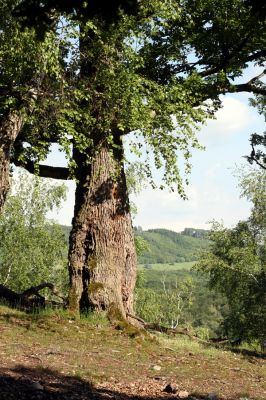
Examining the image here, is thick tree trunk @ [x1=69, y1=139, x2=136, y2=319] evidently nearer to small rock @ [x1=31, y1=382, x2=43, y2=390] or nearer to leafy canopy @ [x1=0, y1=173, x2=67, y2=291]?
small rock @ [x1=31, y1=382, x2=43, y2=390]

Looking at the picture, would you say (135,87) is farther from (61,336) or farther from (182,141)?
(61,336)

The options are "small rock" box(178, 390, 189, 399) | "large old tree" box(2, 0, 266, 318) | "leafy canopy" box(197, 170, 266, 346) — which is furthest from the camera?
"leafy canopy" box(197, 170, 266, 346)

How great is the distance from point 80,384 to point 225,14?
466 inches

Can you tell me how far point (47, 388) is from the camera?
269 inches

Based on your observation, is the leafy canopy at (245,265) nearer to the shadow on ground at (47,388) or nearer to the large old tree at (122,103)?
the large old tree at (122,103)

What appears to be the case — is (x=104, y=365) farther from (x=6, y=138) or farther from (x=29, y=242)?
(x=29, y=242)

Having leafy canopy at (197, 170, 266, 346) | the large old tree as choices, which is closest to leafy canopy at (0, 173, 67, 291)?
leafy canopy at (197, 170, 266, 346)

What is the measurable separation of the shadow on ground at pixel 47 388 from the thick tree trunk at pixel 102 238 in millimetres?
5424

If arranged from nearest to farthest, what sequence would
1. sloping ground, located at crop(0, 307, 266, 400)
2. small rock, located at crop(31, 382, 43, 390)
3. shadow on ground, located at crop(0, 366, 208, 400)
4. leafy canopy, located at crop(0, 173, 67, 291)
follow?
shadow on ground, located at crop(0, 366, 208, 400), small rock, located at crop(31, 382, 43, 390), sloping ground, located at crop(0, 307, 266, 400), leafy canopy, located at crop(0, 173, 67, 291)

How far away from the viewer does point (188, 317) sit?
421 ft

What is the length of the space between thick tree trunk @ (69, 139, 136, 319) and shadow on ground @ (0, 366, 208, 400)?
542cm

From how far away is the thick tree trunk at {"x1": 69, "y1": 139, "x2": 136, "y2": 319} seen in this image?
13383mm

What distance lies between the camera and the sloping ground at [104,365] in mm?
7219

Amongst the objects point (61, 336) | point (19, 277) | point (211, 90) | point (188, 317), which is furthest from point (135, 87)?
point (188, 317)
